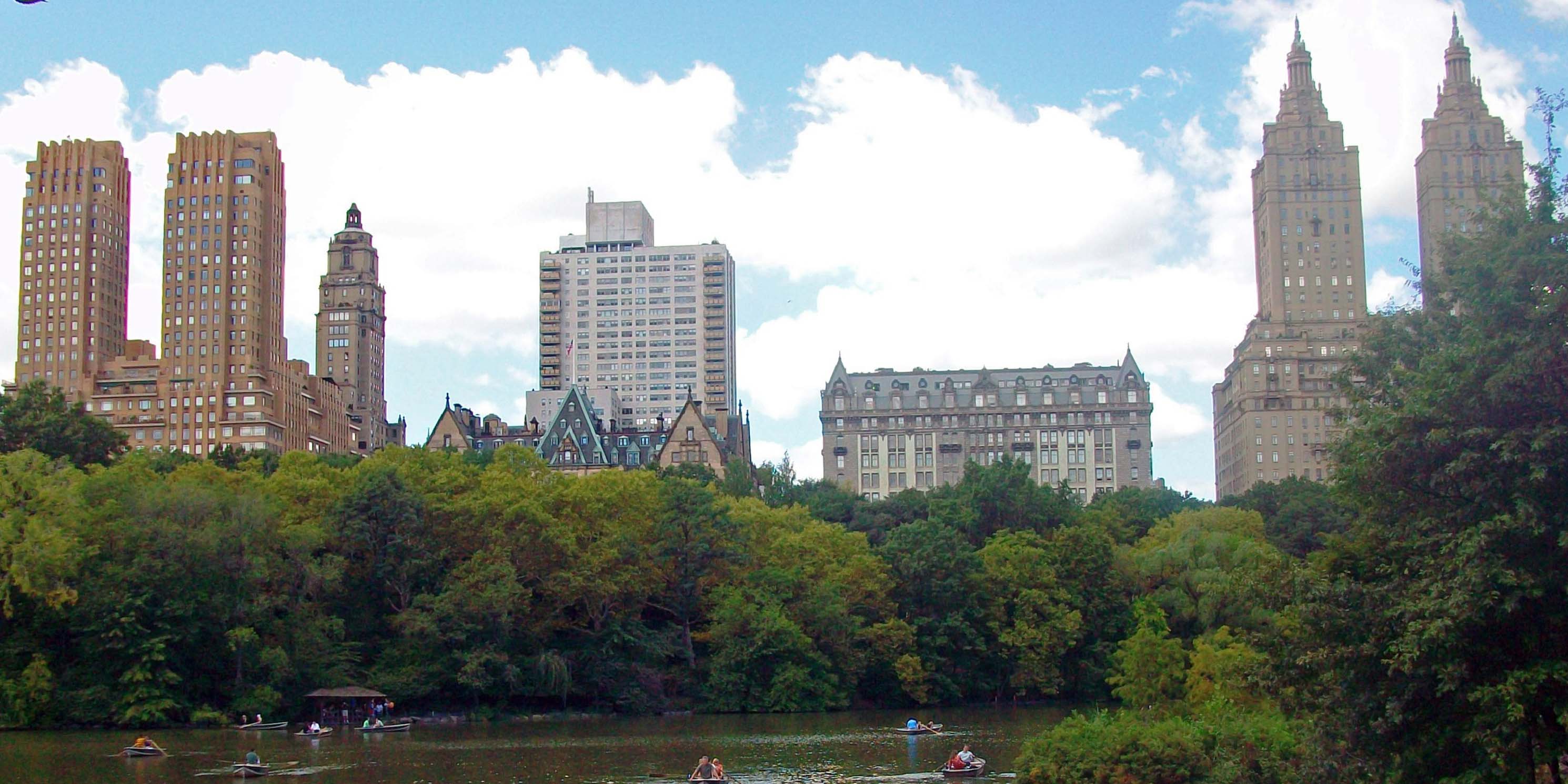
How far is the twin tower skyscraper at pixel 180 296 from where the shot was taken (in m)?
170

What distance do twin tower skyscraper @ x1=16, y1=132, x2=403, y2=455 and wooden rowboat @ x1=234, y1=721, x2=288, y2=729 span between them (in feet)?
333

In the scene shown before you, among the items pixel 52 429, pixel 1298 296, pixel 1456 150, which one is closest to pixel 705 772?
pixel 52 429

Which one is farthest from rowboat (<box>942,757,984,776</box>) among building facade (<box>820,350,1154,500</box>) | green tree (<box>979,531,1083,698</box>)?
building facade (<box>820,350,1154,500</box>)

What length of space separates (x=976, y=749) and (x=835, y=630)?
28.6 m

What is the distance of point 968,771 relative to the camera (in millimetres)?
46500

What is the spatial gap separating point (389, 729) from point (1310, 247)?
150132 mm

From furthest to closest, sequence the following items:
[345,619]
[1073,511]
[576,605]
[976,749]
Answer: [1073,511]
[576,605]
[345,619]
[976,749]

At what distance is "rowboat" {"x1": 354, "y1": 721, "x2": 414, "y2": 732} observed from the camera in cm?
6812

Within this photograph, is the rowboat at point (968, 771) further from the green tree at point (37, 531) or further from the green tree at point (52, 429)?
the green tree at point (52, 429)

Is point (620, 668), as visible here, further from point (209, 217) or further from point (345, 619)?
point (209, 217)

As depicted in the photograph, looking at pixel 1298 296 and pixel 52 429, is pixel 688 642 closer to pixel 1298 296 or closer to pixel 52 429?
pixel 52 429

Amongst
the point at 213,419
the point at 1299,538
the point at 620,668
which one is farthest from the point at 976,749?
the point at 213,419

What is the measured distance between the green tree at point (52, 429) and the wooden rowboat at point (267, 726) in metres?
21.8

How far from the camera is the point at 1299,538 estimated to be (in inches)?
4043
